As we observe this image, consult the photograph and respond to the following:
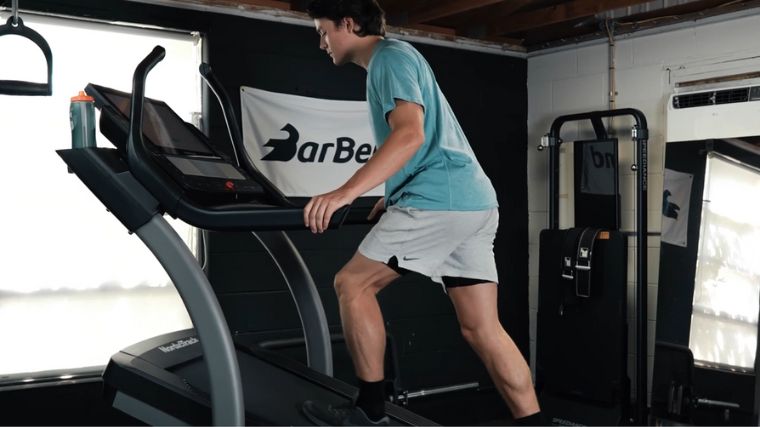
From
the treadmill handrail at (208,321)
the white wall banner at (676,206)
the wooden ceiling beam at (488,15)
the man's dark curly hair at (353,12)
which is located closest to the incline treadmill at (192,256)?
the treadmill handrail at (208,321)

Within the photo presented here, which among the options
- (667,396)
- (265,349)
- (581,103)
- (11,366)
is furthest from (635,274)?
(11,366)

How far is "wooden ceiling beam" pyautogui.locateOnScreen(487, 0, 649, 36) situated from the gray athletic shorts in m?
2.29

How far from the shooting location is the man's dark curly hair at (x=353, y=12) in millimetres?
2521

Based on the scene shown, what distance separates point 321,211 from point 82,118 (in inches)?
34.3

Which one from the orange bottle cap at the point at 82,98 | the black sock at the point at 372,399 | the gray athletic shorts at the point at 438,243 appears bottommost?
the black sock at the point at 372,399

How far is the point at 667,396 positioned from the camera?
169 inches

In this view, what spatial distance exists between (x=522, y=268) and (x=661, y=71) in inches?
60.6

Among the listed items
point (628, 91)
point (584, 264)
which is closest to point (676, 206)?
point (584, 264)

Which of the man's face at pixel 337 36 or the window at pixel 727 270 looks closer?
the man's face at pixel 337 36

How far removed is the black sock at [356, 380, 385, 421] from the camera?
2.42 metres

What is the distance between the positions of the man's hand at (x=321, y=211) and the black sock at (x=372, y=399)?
544mm

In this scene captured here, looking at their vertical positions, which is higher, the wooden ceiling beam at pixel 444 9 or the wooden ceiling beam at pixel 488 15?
the wooden ceiling beam at pixel 488 15

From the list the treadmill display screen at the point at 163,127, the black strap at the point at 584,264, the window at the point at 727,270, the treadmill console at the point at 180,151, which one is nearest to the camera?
the treadmill console at the point at 180,151

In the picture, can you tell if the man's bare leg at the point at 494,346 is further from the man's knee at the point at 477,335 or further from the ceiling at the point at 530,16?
the ceiling at the point at 530,16
